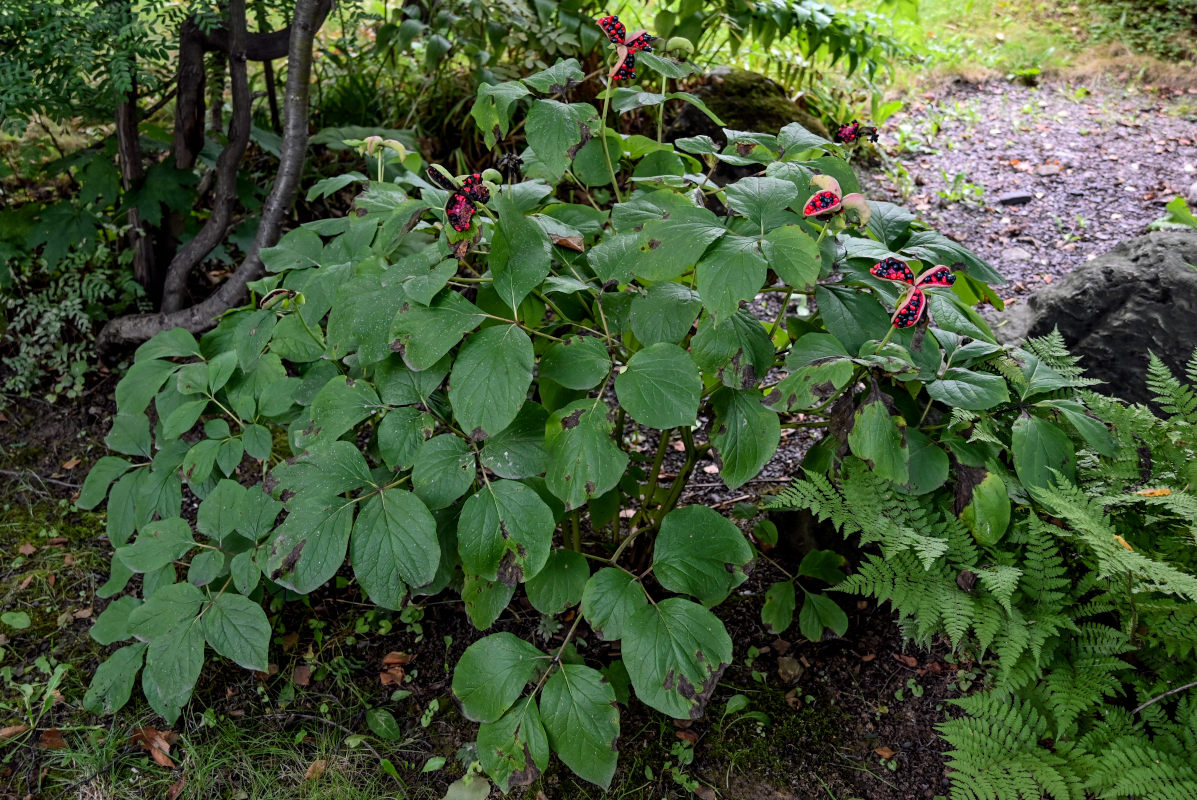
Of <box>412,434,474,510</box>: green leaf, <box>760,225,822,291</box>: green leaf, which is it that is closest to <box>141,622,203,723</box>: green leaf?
<box>412,434,474,510</box>: green leaf

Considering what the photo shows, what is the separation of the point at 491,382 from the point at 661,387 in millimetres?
327

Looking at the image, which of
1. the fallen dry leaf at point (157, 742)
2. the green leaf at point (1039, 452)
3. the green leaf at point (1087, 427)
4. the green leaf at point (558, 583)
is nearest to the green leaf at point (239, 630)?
the fallen dry leaf at point (157, 742)

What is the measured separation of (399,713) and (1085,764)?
1.59 meters

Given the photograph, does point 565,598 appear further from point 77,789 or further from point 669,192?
point 77,789

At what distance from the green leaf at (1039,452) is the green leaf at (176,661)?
1.87 metres

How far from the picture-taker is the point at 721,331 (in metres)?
1.58

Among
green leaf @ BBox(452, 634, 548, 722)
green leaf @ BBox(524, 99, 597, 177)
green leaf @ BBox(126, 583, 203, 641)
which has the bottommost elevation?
green leaf @ BBox(126, 583, 203, 641)

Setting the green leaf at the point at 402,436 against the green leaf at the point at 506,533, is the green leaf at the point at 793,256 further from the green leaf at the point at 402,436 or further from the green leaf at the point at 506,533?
the green leaf at the point at 402,436

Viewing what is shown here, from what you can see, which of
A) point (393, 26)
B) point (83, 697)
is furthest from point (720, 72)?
point (83, 697)

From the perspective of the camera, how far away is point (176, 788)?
6.48 ft

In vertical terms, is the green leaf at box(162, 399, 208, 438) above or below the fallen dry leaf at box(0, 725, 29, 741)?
above

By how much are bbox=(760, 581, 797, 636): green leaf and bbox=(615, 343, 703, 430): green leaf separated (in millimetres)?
790

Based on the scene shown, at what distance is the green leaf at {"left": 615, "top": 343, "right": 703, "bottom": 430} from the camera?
1510 mm

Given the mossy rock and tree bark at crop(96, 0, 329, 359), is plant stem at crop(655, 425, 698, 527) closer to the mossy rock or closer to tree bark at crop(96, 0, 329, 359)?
tree bark at crop(96, 0, 329, 359)
